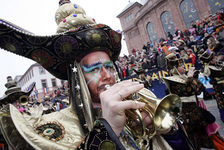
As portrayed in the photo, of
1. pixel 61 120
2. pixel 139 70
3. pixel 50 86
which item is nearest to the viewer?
pixel 61 120

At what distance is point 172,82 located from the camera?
12.1 ft

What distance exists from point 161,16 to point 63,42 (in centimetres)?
3092

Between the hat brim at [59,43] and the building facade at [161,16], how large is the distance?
26753 mm

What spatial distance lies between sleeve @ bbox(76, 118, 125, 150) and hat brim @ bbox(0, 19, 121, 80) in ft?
3.33

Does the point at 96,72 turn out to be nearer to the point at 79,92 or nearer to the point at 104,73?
the point at 104,73

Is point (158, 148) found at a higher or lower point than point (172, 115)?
lower

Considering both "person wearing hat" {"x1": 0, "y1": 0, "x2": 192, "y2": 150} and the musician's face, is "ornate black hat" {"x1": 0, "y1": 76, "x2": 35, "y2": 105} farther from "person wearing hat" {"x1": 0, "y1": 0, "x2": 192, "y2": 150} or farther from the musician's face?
the musician's face

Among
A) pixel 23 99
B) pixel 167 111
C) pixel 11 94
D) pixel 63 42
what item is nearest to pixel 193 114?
pixel 167 111

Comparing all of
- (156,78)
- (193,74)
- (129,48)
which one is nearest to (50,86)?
(129,48)

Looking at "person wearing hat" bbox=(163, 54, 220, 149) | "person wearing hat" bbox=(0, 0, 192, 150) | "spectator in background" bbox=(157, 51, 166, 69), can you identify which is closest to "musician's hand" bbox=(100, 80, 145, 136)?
"person wearing hat" bbox=(0, 0, 192, 150)

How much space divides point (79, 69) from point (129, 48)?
37.8m

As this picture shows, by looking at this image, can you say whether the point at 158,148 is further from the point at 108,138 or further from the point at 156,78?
the point at 156,78

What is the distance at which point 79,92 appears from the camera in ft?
5.58

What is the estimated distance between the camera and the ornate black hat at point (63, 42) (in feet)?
4.81
